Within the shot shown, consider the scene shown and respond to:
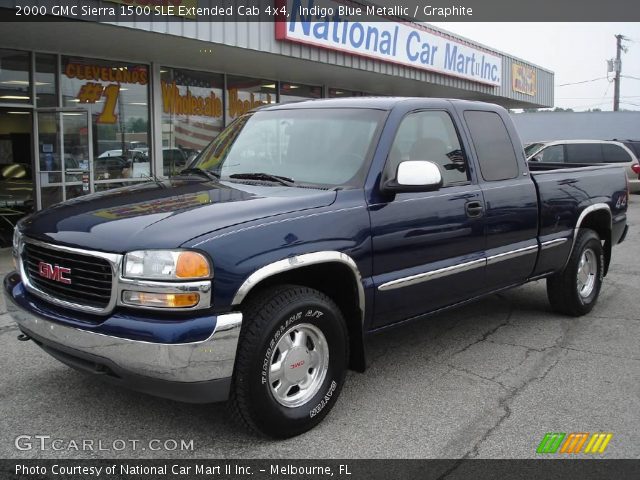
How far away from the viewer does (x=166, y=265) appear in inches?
120

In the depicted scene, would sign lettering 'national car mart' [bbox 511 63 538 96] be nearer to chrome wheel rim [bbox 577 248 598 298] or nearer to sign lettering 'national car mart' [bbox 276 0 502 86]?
sign lettering 'national car mart' [bbox 276 0 502 86]

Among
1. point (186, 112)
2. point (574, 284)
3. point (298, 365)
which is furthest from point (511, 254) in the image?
point (186, 112)

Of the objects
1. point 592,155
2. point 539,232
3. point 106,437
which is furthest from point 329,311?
point 592,155

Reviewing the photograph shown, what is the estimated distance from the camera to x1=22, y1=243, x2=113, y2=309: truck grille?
10.4 ft

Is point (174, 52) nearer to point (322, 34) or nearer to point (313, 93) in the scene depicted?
point (322, 34)

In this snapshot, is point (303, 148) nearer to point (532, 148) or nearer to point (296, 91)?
point (296, 91)

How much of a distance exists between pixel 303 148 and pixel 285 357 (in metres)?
1.52

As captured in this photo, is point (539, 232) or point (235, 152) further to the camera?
point (539, 232)

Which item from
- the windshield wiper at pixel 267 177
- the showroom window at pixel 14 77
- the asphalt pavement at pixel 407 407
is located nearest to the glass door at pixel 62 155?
the showroom window at pixel 14 77

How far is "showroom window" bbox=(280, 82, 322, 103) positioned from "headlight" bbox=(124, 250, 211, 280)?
1257 centimetres

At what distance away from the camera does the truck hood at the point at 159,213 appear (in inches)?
124

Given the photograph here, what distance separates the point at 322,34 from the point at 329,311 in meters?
9.18

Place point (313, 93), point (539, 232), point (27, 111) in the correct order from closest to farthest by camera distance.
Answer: point (539, 232) < point (27, 111) < point (313, 93)

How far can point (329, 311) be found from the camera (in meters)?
3.59
